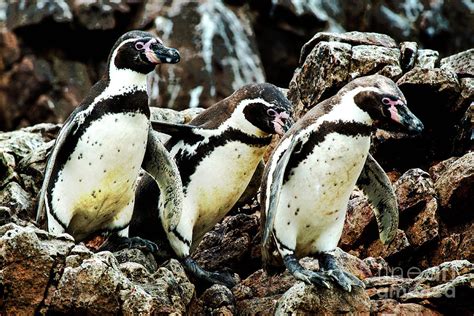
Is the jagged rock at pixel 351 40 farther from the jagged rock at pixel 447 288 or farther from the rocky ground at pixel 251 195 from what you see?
the jagged rock at pixel 447 288

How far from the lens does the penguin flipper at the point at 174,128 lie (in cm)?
834

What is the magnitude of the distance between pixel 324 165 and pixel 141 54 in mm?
1611

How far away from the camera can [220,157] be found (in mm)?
8227

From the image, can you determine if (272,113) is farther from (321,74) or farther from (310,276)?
(310,276)

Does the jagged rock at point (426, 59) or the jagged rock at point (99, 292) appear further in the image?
the jagged rock at point (426, 59)

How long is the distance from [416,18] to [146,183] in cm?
958

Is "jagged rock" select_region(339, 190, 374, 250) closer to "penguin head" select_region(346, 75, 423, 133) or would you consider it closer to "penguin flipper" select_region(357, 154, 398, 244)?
"penguin flipper" select_region(357, 154, 398, 244)

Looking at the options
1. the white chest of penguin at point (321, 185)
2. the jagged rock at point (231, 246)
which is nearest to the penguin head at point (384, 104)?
the white chest of penguin at point (321, 185)

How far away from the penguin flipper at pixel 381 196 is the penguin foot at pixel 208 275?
1.04 meters

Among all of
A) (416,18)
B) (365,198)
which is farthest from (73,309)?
(416,18)

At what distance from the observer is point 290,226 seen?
23.4 feet

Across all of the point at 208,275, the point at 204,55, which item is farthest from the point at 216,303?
the point at 204,55

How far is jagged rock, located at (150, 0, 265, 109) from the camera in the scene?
52.2 feet

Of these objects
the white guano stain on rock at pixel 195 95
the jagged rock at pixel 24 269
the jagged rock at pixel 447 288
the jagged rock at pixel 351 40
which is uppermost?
the jagged rock at pixel 447 288
